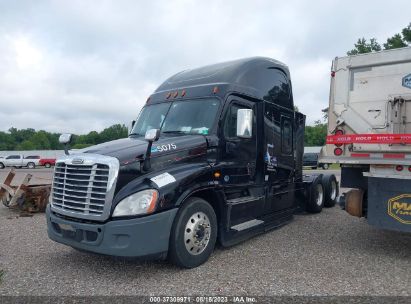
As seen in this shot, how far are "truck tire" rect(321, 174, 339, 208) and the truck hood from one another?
18.7 ft

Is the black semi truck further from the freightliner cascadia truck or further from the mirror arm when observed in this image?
the freightliner cascadia truck

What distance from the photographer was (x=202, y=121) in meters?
5.73

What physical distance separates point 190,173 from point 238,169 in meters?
1.35

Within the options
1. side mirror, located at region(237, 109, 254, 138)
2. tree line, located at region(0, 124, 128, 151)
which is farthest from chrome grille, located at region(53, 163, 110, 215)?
tree line, located at region(0, 124, 128, 151)

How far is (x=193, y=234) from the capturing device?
16.2 feet

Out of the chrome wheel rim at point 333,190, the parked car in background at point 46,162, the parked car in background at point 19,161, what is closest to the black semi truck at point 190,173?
the chrome wheel rim at point 333,190

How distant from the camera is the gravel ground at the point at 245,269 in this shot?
13.9 ft

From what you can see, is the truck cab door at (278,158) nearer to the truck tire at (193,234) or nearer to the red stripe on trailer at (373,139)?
the red stripe on trailer at (373,139)

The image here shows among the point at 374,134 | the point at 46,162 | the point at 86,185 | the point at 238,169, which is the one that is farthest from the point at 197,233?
the point at 46,162

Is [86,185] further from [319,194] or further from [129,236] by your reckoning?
[319,194]

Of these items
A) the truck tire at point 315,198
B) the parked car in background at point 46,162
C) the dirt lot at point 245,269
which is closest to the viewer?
the dirt lot at point 245,269

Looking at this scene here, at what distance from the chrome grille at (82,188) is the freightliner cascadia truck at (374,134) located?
369cm

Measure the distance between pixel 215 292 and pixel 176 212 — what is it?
1111 mm

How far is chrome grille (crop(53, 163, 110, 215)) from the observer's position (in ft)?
14.8
